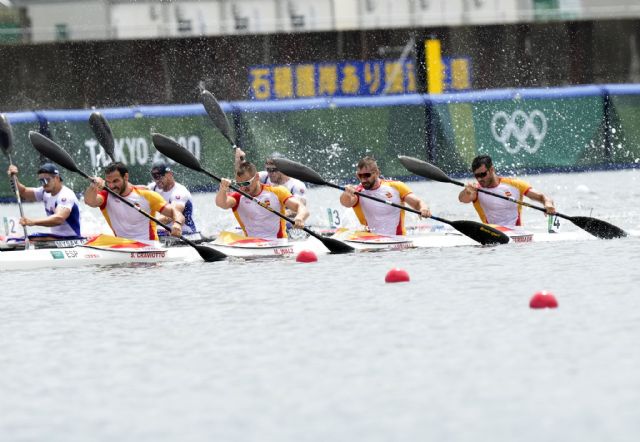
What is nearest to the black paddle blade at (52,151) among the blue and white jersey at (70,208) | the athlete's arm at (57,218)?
the blue and white jersey at (70,208)

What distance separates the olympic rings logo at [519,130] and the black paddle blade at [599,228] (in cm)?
1387

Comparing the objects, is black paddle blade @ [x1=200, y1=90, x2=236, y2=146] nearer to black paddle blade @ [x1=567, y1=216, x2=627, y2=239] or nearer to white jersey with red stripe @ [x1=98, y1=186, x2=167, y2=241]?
white jersey with red stripe @ [x1=98, y1=186, x2=167, y2=241]

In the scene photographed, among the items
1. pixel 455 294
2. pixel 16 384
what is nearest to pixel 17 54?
pixel 455 294

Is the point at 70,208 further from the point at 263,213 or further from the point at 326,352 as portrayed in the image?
the point at 326,352

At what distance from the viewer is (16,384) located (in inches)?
351

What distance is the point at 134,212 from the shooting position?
56.1 feet

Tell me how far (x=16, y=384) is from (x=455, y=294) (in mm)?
4852

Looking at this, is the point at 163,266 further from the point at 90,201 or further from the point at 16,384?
the point at 16,384

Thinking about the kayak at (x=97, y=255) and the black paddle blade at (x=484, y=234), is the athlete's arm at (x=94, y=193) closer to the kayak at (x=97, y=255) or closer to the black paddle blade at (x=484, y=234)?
the kayak at (x=97, y=255)

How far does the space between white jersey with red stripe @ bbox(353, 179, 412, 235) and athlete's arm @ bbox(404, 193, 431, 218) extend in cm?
8

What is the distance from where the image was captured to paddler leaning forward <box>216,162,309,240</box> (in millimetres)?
17641

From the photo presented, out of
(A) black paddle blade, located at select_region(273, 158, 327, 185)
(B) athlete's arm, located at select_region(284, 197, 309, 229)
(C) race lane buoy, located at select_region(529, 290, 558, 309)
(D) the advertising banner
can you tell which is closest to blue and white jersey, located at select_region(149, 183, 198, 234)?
(A) black paddle blade, located at select_region(273, 158, 327, 185)

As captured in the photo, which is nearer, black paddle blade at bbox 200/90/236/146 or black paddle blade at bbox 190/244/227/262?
black paddle blade at bbox 190/244/227/262

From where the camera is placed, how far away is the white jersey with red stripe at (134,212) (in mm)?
17109
